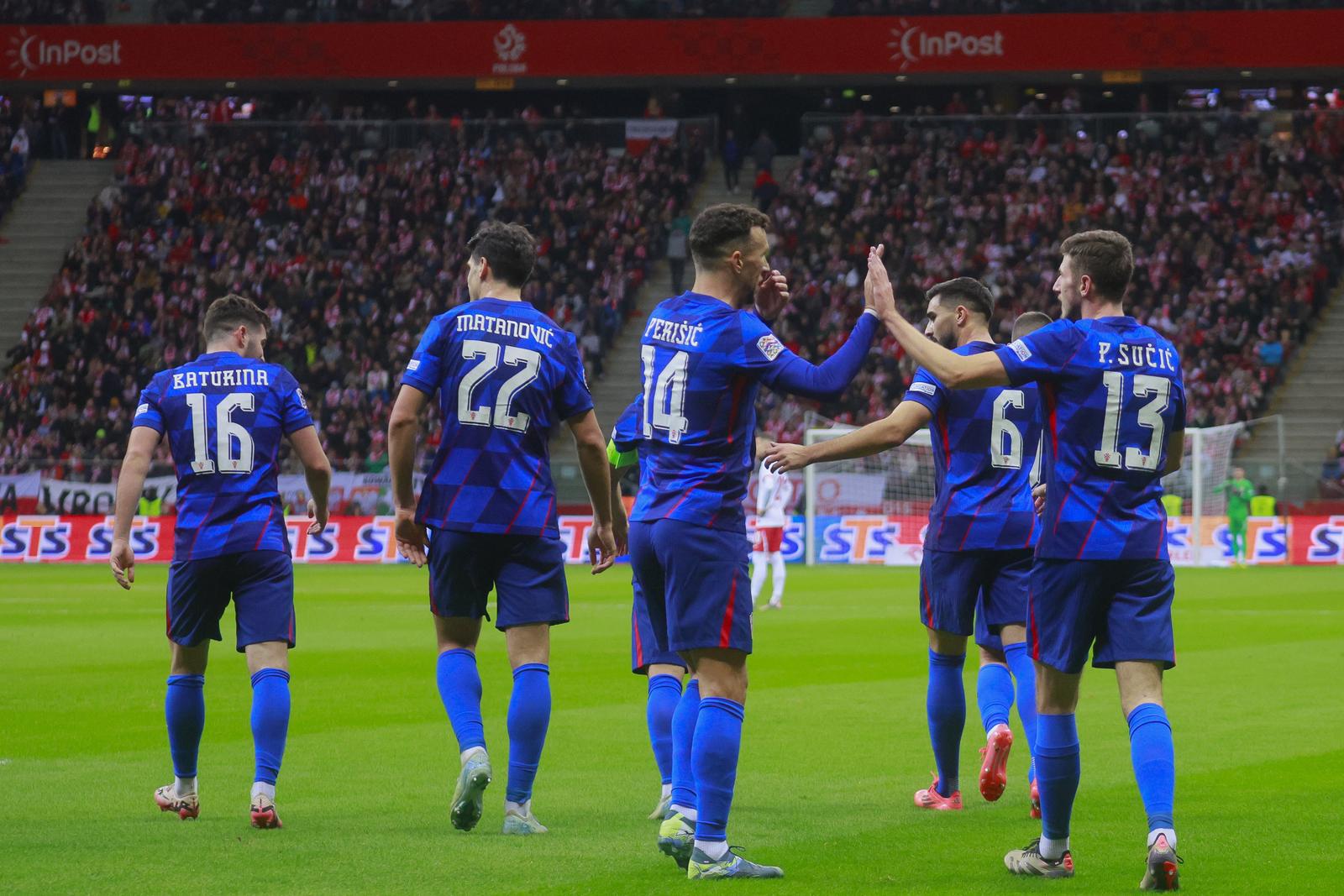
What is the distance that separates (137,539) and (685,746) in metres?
26.8

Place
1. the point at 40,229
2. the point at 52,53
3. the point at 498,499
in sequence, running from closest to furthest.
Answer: the point at 498,499, the point at 52,53, the point at 40,229

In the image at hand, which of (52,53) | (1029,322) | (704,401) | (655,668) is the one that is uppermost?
(52,53)

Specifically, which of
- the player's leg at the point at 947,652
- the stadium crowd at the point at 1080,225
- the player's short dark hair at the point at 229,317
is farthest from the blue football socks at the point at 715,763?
the stadium crowd at the point at 1080,225

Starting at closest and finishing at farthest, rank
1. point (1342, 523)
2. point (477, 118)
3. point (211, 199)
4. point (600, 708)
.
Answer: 1. point (600, 708)
2. point (1342, 523)
3. point (211, 199)
4. point (477, 118)

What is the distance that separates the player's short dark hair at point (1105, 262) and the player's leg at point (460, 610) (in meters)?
2.60

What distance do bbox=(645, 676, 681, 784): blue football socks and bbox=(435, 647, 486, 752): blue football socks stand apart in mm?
765

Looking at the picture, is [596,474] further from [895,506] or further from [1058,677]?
[895,506]

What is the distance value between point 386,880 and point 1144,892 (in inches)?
103

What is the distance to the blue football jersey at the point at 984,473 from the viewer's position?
791cm

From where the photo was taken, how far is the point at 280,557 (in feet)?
25.1

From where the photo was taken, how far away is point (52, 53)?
44.7 m

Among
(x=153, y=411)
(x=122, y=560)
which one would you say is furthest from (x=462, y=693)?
(x=153, y=411)

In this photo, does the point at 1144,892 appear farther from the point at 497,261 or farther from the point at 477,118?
the point at 477,118

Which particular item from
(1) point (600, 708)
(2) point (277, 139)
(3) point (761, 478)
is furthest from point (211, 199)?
(1) point (600, 708)
